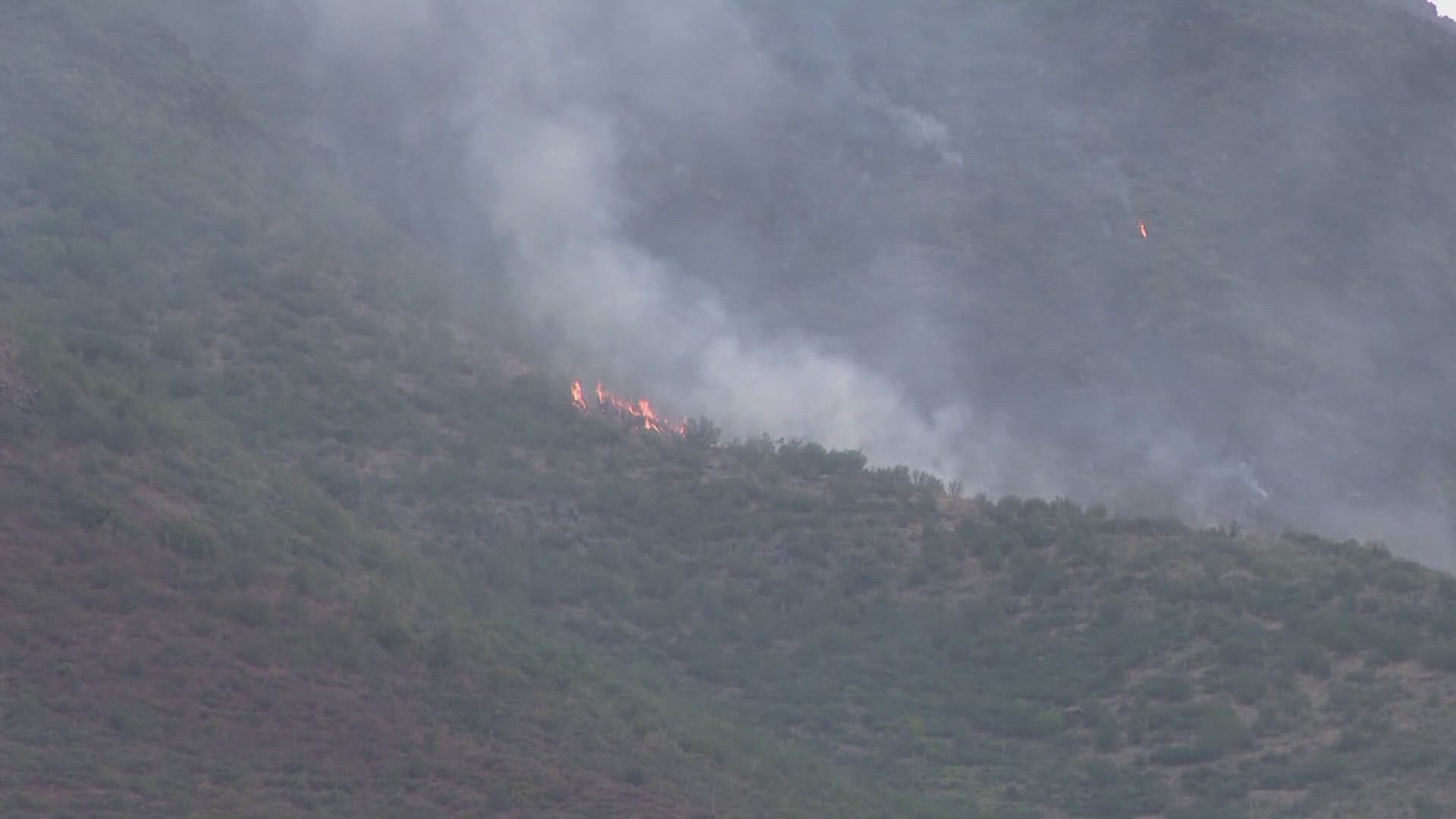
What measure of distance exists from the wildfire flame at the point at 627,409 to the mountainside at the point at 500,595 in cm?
23

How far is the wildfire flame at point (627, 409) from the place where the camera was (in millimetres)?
30594

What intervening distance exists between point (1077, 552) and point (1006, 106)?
22.1m

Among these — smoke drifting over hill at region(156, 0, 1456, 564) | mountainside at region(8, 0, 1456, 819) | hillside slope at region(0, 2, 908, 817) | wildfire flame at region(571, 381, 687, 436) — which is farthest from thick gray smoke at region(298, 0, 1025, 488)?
hillside slope at region(0, 2, 908, 817)

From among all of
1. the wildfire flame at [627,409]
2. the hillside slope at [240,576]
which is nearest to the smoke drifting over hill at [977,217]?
the wildfire flame at [627,409]

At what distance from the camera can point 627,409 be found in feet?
102

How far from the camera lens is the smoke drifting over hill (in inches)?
1417

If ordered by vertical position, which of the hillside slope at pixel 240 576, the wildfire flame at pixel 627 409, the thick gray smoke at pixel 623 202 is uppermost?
the thick gray smoke at pixel 623 202

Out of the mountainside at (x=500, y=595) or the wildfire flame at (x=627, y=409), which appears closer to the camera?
the mountainside at (x=500, y=595)

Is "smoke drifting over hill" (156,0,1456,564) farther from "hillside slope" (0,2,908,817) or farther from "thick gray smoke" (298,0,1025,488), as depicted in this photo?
"hillside slope" (0,2,908,817)

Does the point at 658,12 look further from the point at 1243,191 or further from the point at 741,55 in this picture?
the point at 1243,191

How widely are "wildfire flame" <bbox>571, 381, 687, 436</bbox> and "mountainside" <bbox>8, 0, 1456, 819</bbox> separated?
0.75ft

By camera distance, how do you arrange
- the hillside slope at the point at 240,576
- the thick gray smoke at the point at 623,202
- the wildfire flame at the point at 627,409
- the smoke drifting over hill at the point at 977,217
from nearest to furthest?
the hillside slope at the point at 240,576 → the wildfire flame at the point at 627,409 → the thick gray smoke at the point at 623,202 → the smoke drifting over hill at the point at 977,217

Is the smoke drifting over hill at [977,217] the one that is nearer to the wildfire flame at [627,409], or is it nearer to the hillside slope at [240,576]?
the wildfire flame at [627,409]

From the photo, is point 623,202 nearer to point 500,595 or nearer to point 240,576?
point 500,595
